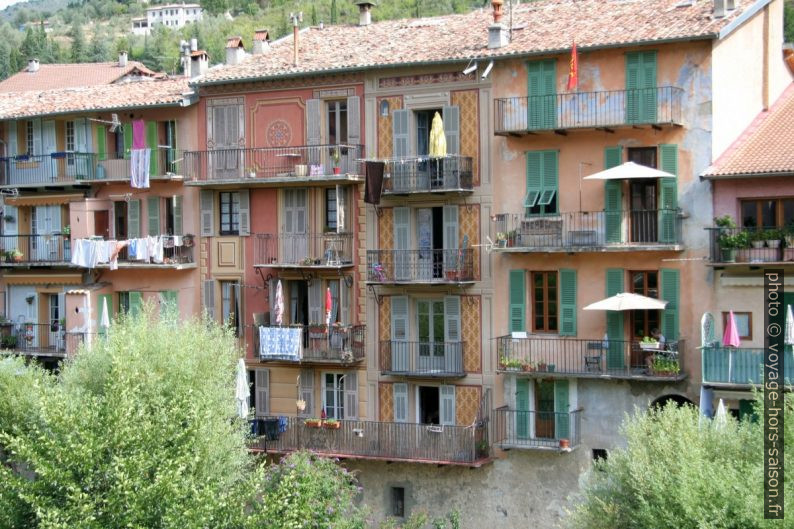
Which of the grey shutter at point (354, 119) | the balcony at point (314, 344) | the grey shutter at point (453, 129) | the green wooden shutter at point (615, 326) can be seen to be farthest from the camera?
the grey shutter at point (354, 119)

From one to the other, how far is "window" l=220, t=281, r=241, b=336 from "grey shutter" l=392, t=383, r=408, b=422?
16.1 feet

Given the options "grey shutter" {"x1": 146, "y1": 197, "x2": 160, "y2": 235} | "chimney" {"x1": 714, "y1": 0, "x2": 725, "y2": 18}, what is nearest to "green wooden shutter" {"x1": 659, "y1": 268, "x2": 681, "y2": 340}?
"chimney" {"x1": 714, "y1": 0, "x2": 725, "y2": 18}

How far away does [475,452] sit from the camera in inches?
1428

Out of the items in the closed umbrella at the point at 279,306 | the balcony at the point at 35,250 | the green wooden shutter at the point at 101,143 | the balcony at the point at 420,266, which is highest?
the green wooden shutter at the point at 101,143

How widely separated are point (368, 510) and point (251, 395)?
7329mm

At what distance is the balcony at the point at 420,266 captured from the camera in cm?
3691

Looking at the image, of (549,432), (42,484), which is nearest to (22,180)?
(42,484)

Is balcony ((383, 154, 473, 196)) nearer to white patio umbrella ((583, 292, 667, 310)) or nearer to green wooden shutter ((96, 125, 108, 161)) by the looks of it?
white patio umbrella ((583, 292, 667, 310))

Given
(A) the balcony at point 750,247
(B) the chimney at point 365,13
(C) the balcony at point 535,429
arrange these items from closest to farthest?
(A) the balcony at point 750,247 → (C) the balcony at point 535,429 → (B) the chimney at point 365,13

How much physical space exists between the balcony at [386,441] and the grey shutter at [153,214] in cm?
675

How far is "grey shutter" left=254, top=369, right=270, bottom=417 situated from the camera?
131 feet

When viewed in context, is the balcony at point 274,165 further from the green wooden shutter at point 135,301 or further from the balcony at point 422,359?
the balcony at point 422,359

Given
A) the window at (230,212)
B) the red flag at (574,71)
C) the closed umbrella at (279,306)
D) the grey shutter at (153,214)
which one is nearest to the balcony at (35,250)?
the grey shutter at (153,214)

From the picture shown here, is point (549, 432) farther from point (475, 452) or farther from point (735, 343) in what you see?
point (735, 343)
